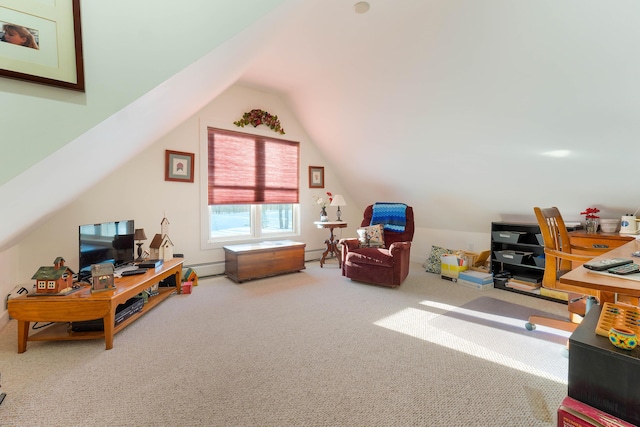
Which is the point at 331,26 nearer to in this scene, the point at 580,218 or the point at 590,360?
the point at 590,360

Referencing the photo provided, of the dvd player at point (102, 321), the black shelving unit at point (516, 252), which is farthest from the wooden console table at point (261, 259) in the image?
the black shelving unit at point (516, 252)

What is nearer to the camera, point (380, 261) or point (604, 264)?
point (604, 264)

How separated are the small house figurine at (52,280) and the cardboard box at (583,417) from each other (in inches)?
123

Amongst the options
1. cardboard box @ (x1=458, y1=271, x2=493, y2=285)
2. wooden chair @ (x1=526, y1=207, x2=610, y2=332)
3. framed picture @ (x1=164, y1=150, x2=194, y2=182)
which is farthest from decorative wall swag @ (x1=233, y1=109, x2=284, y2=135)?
wooden chair @ (x1=526, y1=207, x2=610, y2=332)

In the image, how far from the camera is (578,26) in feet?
6.15

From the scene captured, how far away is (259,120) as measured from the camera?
4348 mm

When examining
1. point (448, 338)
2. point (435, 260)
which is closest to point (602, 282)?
point (448, 338)

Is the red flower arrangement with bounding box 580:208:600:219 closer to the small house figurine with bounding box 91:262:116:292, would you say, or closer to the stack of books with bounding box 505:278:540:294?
the stack of books with bounding box 505:278:540:294

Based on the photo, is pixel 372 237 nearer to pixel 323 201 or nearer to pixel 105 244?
pixel 323 201

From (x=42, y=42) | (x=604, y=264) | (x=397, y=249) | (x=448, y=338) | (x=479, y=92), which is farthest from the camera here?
(x=397, y=249)

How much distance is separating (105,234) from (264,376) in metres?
2.01

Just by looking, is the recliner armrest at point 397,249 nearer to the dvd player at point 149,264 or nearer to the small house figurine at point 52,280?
the dvd player at point 149,264

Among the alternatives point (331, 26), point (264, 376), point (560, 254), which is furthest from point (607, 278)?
point (331, 26)

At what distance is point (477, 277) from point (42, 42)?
422cm
